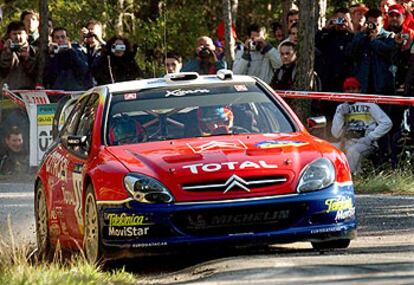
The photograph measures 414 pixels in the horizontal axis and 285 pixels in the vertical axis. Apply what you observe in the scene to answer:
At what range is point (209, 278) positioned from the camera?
9.16 metres

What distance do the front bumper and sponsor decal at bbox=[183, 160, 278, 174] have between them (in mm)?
248

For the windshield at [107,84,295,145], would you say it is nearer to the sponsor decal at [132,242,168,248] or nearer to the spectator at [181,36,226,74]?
the sponsor decal at [132,242,168,248]

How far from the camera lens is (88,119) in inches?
475

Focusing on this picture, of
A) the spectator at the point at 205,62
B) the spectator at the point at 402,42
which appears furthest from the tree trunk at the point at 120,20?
the spectator at the point at 402,42

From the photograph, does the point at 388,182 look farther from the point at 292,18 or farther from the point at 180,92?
the point at 180,92

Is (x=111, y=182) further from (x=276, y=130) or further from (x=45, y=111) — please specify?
(x=45, y=111)

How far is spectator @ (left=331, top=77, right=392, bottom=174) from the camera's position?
59.2 feet

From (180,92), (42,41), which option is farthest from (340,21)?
(180,92)

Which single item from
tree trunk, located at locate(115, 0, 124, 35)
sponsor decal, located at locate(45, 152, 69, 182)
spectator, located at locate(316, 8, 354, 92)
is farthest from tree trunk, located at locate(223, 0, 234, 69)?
Answer: sponsor decal, located at locate(45, 152, 69, 182)

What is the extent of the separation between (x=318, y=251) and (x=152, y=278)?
1.46 m

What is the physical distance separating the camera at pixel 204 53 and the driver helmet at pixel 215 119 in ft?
31.0

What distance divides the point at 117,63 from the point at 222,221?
1193 centimetres

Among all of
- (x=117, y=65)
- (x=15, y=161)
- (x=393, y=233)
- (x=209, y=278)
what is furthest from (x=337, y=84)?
(x=209, y=278)

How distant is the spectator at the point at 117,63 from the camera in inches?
858
